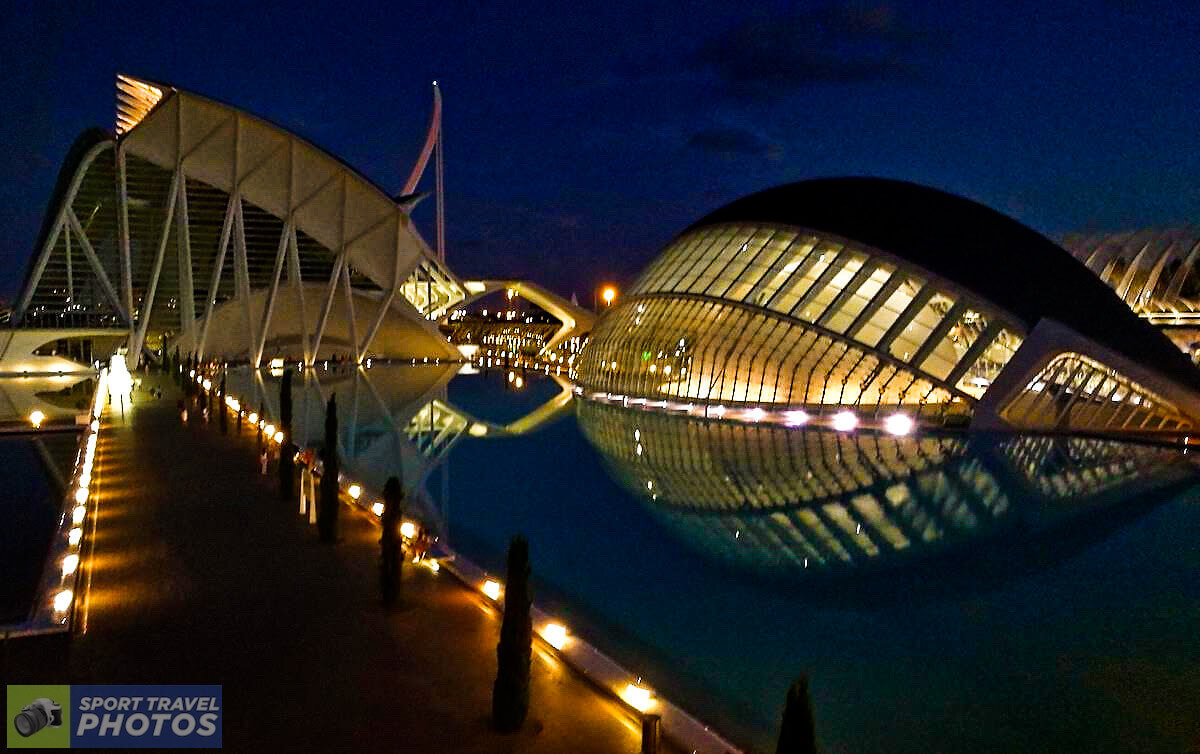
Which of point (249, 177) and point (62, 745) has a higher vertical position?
point (249, 177)

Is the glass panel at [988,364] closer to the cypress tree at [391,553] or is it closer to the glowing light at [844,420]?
the glowing light at [844,420]

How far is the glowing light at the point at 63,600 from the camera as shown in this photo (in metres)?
8.59

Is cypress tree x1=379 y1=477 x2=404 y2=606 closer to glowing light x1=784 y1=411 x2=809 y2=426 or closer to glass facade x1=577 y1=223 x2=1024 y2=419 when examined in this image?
glowing light x1=784 y1=411 x2=809 y2=426

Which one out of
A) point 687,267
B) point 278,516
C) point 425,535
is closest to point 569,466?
point 278,516

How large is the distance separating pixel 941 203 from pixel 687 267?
8852 millimetres

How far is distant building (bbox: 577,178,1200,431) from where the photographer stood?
25672 mm

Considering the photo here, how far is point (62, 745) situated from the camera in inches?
251

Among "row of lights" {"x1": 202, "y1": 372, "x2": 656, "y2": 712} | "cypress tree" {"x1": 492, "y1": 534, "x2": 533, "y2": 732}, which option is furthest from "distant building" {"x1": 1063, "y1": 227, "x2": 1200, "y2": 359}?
"cypress tree" {"x1": 492, "y1": 534, "x2": 533, "y2": 732}

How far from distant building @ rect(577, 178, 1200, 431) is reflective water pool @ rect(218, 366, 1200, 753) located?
2.71m

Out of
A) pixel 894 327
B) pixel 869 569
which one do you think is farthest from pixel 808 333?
pixel 869 569

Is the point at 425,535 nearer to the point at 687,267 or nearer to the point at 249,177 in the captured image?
the point at 687,267

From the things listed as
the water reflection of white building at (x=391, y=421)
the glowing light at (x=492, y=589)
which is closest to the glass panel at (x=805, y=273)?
the water reflection of white building at (x=391, y=421)

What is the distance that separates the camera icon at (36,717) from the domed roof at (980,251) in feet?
80.4

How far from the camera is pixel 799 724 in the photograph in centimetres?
470
